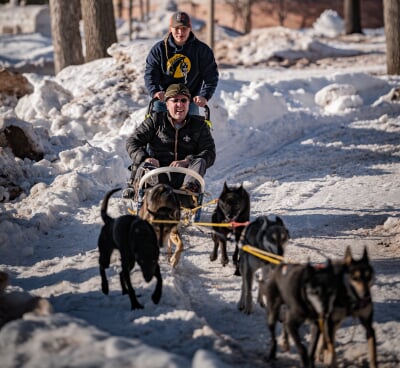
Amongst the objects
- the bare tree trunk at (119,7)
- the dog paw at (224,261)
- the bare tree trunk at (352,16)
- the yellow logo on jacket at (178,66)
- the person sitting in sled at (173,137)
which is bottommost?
the dog paw at (224,261)

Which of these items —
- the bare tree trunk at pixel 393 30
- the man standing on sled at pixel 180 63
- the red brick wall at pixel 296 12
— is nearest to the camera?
the man standing on sled at pixel 180 63

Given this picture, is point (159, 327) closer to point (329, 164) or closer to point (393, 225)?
point (393, 225)

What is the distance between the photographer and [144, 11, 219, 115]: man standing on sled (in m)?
7.79

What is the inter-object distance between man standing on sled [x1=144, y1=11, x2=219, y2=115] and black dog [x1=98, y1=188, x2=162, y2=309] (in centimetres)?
310

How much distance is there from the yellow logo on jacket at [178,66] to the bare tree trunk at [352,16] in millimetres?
20438

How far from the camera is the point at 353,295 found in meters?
3.62

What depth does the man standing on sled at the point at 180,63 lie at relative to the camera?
7.79 meters

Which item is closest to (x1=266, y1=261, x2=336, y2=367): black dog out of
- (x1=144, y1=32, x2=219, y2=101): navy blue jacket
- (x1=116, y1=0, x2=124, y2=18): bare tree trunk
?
(x1=144, y1=32, x2=219, y2=101): navy blue jacket

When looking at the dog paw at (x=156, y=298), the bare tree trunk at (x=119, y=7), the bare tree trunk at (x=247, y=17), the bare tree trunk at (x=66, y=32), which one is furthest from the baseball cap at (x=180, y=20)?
the bare tree trunk at (x=119, y=7)

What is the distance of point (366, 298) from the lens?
143 inches

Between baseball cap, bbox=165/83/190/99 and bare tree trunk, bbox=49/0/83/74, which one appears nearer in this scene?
baseball cap, bbox=165/83/190/99

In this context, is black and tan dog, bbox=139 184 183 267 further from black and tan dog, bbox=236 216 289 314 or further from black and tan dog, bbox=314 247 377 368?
black and tan dog, bbox=314 247 377 368

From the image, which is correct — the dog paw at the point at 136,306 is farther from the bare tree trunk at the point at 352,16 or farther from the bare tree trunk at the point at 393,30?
the bare tree trunk at the point at 352,16

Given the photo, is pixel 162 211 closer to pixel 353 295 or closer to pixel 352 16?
pixel 353 295
